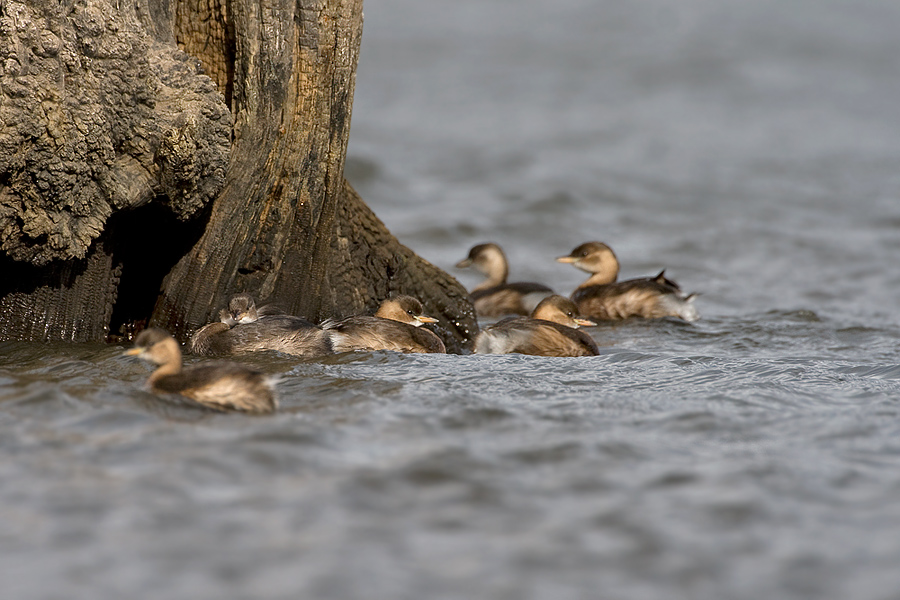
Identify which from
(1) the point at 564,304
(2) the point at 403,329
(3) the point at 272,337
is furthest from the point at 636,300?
(3) the point at 272,337

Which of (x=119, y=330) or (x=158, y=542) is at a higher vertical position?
(x=119, y=330)

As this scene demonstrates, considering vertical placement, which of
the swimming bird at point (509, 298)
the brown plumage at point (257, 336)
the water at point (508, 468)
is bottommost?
the water at point (508, 468)

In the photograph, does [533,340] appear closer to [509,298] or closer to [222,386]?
[509,298]

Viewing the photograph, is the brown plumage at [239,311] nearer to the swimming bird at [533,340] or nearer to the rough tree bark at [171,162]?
the rough tree bark at [171,162]

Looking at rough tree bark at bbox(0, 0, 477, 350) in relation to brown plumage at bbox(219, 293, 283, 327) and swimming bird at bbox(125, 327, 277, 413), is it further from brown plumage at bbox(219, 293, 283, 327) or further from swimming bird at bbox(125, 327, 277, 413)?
swimming bird at bbox(125, 327, 277, 413)

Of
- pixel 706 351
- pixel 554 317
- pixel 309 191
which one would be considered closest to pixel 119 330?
pixel 309 191

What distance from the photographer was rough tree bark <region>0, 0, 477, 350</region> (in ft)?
17.7

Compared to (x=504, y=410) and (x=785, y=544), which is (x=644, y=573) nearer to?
(x=785, y=544)

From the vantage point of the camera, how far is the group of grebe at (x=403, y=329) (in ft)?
16.7

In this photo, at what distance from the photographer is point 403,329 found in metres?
6.88

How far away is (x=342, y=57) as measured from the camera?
21.4 ft

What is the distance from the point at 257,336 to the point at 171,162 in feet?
3.84

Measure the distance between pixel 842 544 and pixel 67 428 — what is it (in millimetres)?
3149

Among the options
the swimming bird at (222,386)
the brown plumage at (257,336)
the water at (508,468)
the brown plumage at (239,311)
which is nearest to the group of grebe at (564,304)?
the water at (508,468)
